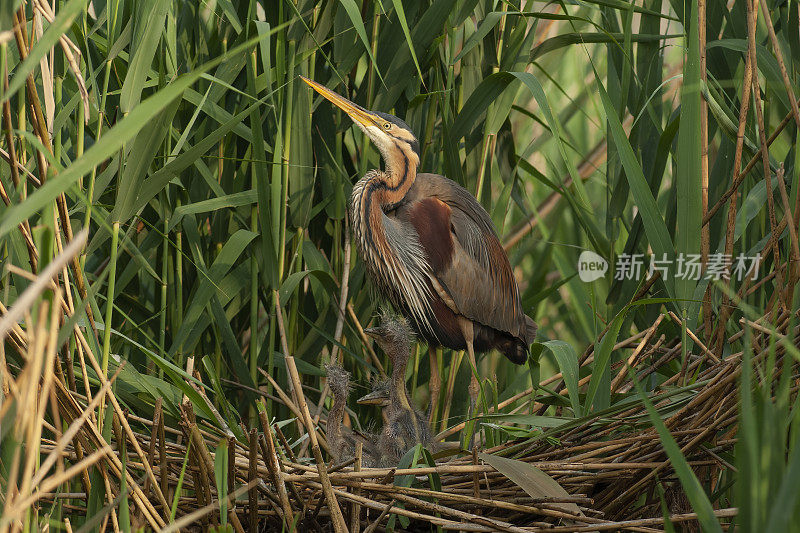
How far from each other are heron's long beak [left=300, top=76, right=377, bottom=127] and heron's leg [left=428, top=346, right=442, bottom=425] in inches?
28.2

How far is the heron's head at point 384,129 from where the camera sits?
6.71ft

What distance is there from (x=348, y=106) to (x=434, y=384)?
817mm

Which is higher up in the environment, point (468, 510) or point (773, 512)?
point (773, 512)

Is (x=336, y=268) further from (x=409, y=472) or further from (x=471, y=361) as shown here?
(x=409, y=472)

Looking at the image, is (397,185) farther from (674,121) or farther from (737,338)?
(737,338)

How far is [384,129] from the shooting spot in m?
2.13

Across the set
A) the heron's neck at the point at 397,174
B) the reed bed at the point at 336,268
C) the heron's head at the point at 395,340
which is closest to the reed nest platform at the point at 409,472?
the reed bed at the point at 336,268

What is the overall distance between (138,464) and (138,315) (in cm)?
75

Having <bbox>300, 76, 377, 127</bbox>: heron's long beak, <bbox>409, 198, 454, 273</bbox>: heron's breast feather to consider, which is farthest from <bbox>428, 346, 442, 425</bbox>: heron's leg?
<bbox>300, 76, 377, 127</bbox>: heron's long beak

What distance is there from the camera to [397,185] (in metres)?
2.38

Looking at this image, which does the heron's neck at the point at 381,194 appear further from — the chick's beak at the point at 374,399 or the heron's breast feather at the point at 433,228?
the chick's beak at the point at 374,399

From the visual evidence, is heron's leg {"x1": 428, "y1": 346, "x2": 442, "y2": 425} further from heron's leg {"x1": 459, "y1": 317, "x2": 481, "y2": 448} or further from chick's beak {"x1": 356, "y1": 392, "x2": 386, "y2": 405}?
chick's beak {"x1": 356, "y1": 392, "x2": 386, "y2": 405}

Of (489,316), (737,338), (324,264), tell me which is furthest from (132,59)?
(489,316)

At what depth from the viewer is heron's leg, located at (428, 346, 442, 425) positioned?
7.71 ft
